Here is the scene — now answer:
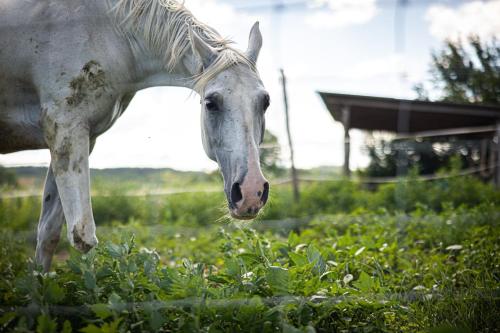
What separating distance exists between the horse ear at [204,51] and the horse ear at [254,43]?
20cm

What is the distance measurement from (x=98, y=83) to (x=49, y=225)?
34.9 inches

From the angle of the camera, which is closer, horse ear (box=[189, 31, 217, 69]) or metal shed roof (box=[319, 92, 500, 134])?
horse ear (box=[189, 31, 217, 69])

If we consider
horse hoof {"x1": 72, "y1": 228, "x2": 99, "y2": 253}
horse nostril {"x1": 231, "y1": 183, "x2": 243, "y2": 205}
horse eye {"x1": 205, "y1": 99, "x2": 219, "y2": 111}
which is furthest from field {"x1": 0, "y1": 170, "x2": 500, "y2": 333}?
horse eye {"x1": 205, "y1": 99, "x2": 219, "y2": 111}

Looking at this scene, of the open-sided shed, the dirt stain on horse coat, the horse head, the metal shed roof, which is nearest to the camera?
the horse head

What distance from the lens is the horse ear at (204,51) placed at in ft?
8.66

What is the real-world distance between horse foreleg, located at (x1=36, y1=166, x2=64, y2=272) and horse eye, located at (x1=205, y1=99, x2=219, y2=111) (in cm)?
110

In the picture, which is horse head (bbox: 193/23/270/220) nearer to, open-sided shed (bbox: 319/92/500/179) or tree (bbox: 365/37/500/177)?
tree (bbox: 365/37/500/177)

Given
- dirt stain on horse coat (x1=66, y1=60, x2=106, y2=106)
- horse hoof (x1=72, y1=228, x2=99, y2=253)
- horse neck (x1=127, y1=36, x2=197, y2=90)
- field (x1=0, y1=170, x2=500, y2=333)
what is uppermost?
horse neck (x1=127, y1=36, x2=197, y2=90)

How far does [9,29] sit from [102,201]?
4.52 meters

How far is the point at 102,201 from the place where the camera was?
7035 millimetres

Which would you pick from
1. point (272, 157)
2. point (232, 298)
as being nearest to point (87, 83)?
point (232, 298)

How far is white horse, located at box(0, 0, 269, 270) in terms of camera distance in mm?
2459

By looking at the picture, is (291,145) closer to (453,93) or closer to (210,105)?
(453,93)

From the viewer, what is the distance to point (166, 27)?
2.84 m
